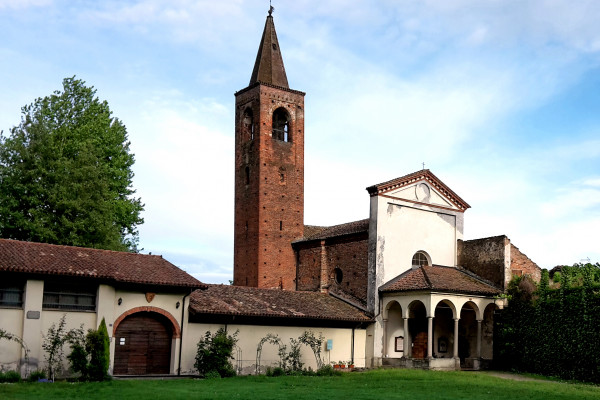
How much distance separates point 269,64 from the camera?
40781 mm

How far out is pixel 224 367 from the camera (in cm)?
2508

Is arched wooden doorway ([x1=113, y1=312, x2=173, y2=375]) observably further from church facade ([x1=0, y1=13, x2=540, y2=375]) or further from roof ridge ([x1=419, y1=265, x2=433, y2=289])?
roof ridge ([x1=419, y1=265, x2=433, y2=289])

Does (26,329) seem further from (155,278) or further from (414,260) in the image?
(414,260)

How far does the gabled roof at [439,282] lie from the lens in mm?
→ 31266

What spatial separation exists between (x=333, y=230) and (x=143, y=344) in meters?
14.8

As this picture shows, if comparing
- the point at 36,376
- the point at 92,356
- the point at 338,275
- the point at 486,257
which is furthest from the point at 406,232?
the point at 36,376

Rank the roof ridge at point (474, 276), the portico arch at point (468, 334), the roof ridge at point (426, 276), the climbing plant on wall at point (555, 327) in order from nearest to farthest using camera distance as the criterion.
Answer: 1. the climbing plant on wall at point (555, 327)
2. the roof ridge at point (426, 276)
3. the roof ridge at point (474, 276)
4. the portico arch at point (468, 334)

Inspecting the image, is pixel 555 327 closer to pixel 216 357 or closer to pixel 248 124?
pixel 216 357

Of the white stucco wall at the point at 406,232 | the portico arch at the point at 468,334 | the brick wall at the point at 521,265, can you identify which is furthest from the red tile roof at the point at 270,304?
the brick wall at the point at 521,265

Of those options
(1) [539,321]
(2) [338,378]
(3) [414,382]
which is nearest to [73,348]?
(2) [338,378]

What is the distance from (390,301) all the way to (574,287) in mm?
8357

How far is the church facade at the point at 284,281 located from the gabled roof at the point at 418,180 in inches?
2.6

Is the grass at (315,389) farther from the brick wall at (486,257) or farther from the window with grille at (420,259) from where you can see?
the window with grille at (420,259)

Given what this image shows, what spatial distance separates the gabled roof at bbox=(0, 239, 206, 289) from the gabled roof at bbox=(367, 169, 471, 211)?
11.0 meters
